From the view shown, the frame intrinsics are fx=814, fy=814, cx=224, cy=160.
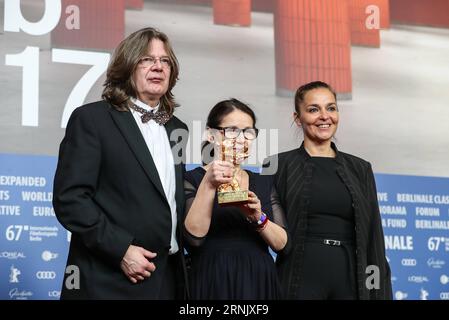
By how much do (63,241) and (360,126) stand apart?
63.3 inches

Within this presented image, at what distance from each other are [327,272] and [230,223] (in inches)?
14.7

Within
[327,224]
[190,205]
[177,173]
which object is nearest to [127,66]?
[177,173]

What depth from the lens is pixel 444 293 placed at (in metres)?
4.18

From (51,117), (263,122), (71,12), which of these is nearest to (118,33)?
(71,12)

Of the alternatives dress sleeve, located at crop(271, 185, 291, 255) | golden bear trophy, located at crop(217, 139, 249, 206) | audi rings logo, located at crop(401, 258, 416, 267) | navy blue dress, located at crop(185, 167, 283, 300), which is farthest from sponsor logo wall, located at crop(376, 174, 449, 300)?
golden bear trophy, located at crop(217, 139, 249, 206)

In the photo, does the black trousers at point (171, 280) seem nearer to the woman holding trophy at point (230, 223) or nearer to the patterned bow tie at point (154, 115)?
the woman holding trophy at point (230, 223)

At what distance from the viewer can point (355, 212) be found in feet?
8.63

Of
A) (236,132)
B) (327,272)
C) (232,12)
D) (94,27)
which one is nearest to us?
(236,132)

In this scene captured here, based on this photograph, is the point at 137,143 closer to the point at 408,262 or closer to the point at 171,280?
A: the point at 171,280

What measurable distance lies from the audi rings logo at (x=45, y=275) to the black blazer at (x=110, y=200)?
48.9 inches

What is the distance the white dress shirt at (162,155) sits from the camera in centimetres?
234

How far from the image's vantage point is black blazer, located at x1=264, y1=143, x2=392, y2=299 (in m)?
2.61

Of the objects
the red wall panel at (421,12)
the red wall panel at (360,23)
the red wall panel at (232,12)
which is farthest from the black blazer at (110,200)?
the red wall panel at (421,12)

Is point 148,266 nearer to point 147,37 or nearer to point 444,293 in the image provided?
point 147,37
